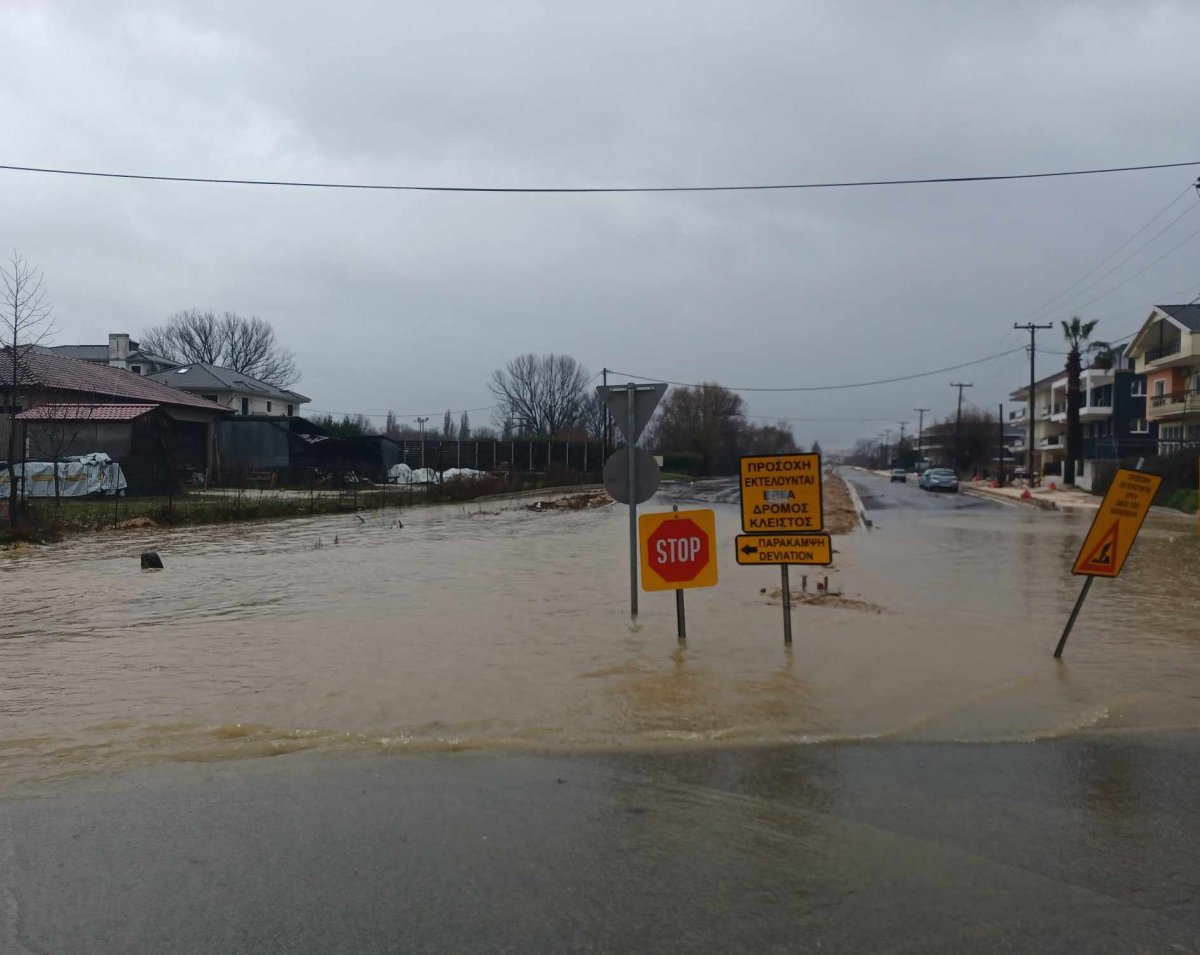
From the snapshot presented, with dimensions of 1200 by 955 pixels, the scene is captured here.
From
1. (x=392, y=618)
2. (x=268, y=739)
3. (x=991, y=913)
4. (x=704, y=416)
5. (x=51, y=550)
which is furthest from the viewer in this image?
(x=704, y=416)

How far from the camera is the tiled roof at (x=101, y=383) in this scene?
40.4m

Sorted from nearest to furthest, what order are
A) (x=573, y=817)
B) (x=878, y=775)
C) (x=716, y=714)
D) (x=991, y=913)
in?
(x=991, y=913) → (x=573, y=817) → (x=878, y=775) → (x=716, y=714)

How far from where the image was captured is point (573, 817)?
5.42 m

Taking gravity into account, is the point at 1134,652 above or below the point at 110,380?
below

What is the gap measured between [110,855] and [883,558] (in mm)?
17755

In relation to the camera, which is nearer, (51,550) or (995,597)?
(995,597)

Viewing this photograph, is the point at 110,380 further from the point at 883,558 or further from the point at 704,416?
the point at 704,416

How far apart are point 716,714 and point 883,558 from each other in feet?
45.3

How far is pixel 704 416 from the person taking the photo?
9306 centimetres

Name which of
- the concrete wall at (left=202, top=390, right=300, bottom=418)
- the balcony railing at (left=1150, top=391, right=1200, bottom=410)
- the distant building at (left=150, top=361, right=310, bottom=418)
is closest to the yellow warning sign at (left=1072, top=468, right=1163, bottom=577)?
the balcony railing at (left=1150, top=391, right=1200, bottom=410)

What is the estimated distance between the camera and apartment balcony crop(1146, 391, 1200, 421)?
5172 centimetres

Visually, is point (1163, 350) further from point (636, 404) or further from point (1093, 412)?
point (636, 404)

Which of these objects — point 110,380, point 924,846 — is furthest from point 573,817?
point 110,380

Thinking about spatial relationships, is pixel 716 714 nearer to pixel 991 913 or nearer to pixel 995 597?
pixel 991 913
